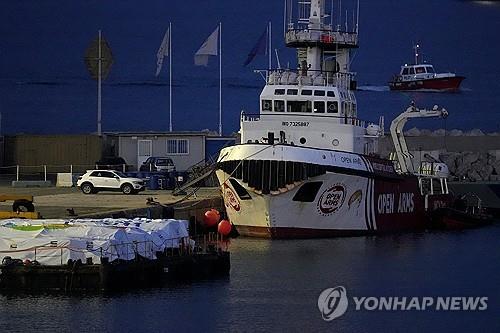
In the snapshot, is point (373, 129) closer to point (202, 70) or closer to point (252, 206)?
point (252, 206)

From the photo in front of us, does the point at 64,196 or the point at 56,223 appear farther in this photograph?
the point at 64,196

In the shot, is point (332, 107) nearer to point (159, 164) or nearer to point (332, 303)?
point (159, 164)

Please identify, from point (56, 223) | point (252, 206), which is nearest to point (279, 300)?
point (56, 223)

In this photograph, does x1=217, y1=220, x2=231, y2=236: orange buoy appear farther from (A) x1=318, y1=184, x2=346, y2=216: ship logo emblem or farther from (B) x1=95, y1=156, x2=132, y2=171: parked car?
(B) x1=95, y1=156, x2=132, y2=171: parked car

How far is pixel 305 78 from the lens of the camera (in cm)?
5228

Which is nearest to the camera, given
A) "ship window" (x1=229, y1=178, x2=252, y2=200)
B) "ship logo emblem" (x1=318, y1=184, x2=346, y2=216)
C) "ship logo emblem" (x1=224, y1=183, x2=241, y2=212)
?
"ship window" (x1=229, y1=178, x2=252, y2=200)

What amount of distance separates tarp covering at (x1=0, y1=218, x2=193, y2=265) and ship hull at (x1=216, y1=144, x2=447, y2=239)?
35.6ft

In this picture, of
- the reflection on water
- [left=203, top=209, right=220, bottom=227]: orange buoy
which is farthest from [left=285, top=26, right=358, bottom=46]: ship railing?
the reflection on water

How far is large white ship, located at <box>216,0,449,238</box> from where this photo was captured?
47.1 meters

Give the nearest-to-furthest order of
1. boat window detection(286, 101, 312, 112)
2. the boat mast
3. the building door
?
boat window detection(286, 101, 312, 112) < the boat mast < the building door

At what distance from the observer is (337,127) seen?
51031 mm

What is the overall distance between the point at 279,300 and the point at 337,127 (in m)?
17.1

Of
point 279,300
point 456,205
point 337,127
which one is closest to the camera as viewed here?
point 279,300

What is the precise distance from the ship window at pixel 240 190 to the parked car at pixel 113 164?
1525 cm
